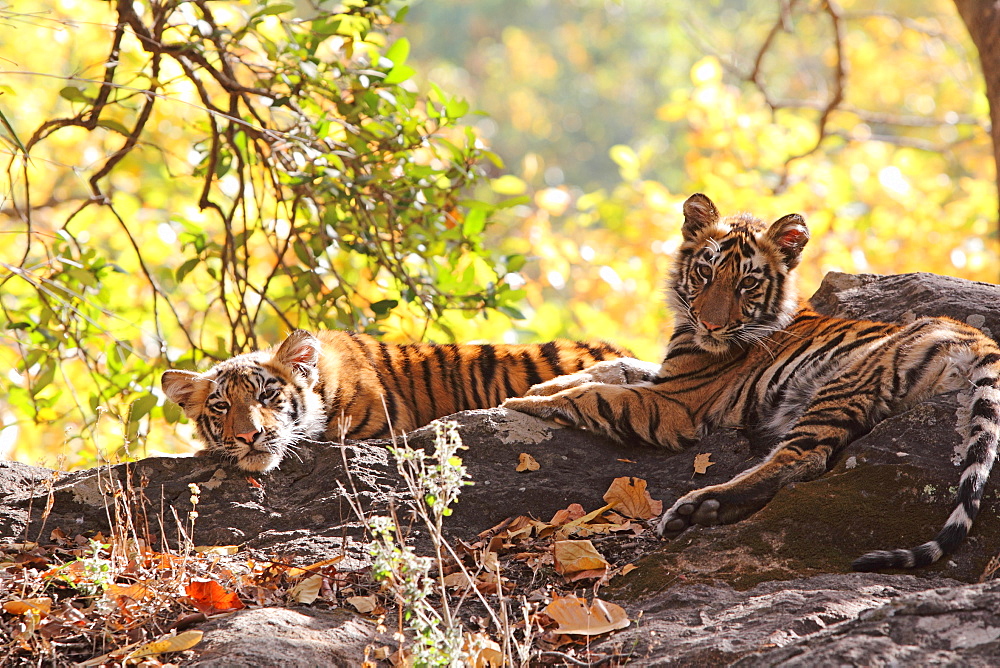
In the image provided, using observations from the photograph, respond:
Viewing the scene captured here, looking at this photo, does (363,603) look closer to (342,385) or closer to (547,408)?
(547,408)

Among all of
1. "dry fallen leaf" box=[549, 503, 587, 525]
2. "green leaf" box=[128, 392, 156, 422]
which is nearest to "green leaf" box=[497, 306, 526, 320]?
"dry fallen leaf" box=[549, 503, 587, 525]

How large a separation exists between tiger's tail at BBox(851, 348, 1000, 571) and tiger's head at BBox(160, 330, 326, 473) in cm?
216

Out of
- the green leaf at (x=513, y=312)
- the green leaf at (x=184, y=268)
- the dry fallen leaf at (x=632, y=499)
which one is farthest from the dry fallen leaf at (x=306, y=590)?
the green leaf at (x=184, y=268)

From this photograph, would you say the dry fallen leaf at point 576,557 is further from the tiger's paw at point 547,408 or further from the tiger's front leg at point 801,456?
the tiger's paw at point 547,408

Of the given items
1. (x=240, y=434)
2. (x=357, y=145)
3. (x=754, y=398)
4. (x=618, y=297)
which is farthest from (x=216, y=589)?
(x=618, y=297)

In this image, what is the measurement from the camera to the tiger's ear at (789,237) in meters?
3.99

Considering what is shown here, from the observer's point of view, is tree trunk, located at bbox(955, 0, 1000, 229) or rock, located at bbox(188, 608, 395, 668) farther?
tree trunk, located at bbox(955, 0, 1000, 229)

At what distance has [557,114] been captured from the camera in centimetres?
2480

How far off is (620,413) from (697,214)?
1106 mm

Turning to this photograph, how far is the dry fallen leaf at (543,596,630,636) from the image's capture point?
244cm

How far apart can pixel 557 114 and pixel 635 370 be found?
70.2 ft

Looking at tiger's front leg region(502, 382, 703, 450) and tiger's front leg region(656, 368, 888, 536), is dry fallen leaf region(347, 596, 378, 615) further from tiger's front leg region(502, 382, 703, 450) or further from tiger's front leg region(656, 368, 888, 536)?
tiger's front leg region(502, 382, 703, 450)

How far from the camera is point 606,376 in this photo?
4.26 meters

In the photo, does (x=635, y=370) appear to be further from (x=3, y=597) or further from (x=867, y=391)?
(x=3, y=597)
